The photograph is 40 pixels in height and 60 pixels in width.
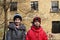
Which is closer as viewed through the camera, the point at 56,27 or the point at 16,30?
the point at 16,30

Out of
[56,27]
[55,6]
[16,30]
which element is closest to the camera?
[16,30]

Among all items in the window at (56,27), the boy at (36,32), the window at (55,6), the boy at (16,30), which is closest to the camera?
the boy at (16,30)

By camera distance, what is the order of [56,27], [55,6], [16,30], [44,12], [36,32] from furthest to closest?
1. [44,12]
2. [55,6]
3. [56,27]
4. [36,32]
5. [16,30]

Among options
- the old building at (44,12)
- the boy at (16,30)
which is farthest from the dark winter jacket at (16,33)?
the old building at (44,12)

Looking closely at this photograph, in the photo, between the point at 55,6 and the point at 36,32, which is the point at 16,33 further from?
the point at 55,6

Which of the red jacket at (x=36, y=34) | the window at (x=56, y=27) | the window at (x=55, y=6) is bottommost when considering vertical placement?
the window at (x=56, y=27)

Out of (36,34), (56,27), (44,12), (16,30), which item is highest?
(44,12)

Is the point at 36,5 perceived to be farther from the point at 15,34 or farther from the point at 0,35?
the point at 15,34

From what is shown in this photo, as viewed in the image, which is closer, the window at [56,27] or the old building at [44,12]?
the old building at [44,12]

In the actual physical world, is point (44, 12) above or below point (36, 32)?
above

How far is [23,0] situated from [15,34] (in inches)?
910

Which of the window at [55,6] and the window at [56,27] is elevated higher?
the window at [55,6]

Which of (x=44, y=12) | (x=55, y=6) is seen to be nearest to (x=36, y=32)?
(x=55, y=6)

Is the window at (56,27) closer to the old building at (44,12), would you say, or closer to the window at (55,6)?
the old building at (44,12)
